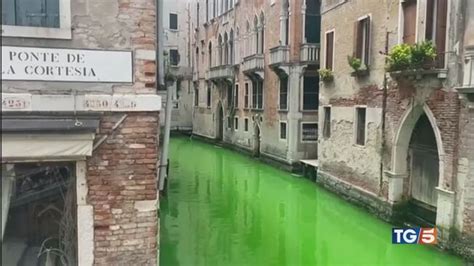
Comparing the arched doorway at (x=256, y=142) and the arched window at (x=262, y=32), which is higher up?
the arched window at (x=262, y=32)

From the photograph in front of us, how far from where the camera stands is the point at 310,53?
48.3ft

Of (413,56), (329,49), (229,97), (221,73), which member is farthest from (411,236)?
(221,73)

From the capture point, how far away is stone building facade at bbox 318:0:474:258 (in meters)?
6.72

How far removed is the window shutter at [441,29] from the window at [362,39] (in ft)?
8.66

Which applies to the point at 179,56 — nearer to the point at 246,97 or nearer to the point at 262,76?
the point at 246,97

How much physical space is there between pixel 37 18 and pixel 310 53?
11986mm

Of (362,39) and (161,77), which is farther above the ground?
(362,39)

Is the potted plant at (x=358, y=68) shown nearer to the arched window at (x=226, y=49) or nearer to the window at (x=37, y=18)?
the window at (x=37, y=18)

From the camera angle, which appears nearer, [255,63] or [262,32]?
[255,63]

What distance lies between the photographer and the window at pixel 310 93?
49.8ft

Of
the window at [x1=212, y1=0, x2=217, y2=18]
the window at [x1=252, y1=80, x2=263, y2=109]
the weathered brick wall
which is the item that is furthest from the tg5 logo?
the window at [x1=212, y1=0, x2=217, y2=18]

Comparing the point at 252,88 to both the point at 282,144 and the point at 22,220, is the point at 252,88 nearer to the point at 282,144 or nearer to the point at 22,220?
the point at 282,144

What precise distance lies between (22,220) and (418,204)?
7039 millimetres

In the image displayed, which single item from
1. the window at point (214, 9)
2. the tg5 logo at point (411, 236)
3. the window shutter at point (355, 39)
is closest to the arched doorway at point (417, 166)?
the window shutter at point (355, 39)
